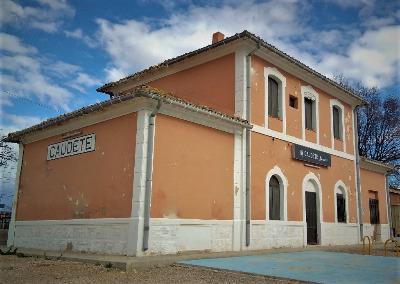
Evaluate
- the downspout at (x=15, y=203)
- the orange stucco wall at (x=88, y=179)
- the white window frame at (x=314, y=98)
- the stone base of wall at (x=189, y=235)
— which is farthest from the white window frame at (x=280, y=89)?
the downspout at (x=15, y=203)

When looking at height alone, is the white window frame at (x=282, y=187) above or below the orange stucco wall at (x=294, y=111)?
below

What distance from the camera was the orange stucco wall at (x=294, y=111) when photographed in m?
11.6

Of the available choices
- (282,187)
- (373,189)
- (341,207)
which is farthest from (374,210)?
(282,187)

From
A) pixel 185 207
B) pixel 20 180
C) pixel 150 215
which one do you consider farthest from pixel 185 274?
pixel 20 180

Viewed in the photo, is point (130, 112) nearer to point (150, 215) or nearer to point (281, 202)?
point (150, 215)

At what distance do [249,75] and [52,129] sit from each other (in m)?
6.19

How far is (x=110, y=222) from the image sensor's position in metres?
8.60

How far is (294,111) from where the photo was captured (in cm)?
1323

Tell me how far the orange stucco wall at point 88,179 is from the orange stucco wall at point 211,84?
370cm

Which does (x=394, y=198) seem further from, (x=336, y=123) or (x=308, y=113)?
(x=308, y=113)

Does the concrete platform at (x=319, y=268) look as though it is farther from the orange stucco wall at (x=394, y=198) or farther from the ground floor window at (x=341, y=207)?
the orange stucco wall at (x=394, y=198)

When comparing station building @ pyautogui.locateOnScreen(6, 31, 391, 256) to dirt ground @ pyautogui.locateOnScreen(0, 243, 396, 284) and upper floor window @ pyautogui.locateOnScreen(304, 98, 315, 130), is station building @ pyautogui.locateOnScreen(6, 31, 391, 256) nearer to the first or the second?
upper floor window @ pyautogui.locateOnScreen(304, 98, 315, 130)

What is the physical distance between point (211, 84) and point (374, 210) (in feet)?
37.3

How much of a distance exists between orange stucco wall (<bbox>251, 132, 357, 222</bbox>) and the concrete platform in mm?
2453
